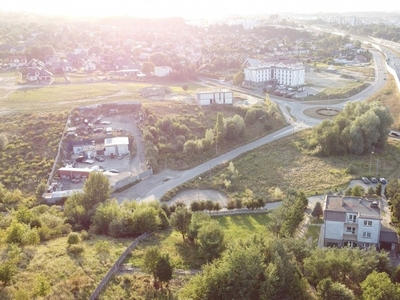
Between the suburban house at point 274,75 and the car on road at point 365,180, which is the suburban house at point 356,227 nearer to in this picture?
the car on road at point 365,180

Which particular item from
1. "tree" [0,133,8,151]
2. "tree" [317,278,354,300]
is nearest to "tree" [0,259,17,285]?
"tree" [317,278,354,300]

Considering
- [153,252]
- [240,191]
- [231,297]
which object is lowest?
[240,191]

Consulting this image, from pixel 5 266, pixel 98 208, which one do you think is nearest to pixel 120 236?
pixel 98 208

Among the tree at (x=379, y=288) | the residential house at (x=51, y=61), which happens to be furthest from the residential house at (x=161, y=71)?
the tree at (x=379, y=288)

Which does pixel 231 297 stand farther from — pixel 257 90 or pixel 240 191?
pixel 257 90

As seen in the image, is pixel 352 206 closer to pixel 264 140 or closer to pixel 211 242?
pixel 211 242

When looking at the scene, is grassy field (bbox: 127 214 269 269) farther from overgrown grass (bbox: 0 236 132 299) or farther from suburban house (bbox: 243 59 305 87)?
suburban house (bbox: 243 59 305 87)

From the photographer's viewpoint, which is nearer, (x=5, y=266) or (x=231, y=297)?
(x=5, y=266)
